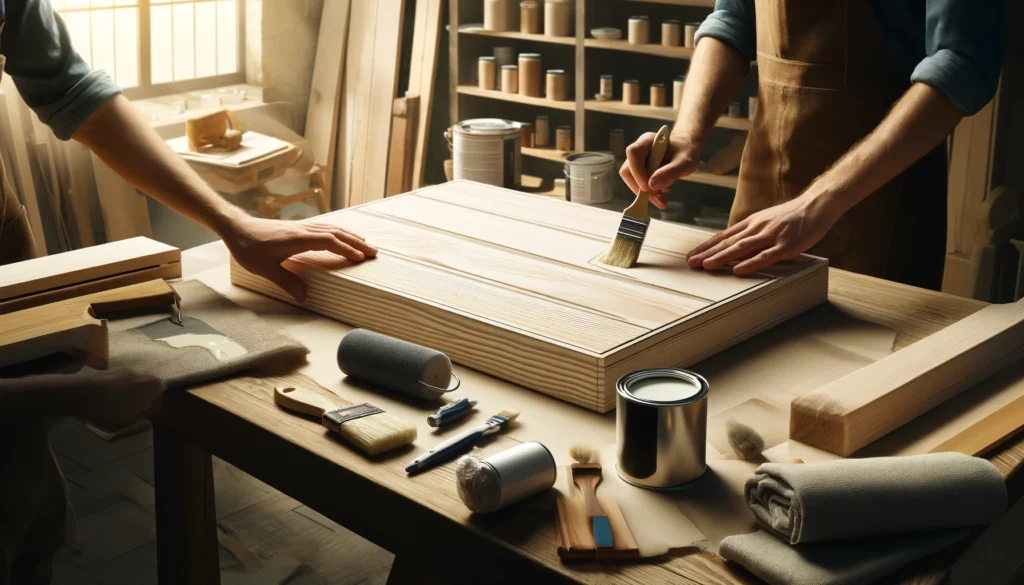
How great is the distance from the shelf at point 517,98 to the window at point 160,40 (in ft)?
4.14

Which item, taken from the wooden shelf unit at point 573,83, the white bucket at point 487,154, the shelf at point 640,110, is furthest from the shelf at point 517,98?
the white bucket at point 487,154

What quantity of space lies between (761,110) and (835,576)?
1442 mm

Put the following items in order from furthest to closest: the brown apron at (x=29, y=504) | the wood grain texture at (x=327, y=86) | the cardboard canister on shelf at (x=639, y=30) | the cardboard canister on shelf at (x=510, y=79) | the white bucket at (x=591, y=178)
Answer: the wood grain texture at (x=327, y=86)
the cardboard canister on shelf at (x=510, y=79)
the cardboard canister on shelf at (x=639, y=30)
the white bucket at (x=591, y=178)
the brown apron at (x=29, y=504)

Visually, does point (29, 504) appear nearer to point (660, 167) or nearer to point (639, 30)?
point (660, 167)

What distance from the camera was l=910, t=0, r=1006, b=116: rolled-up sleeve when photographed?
1618 millimetres

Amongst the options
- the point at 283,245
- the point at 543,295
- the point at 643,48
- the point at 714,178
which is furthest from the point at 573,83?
the point at 543,295

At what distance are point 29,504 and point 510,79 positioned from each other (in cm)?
332

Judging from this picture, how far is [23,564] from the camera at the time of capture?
1.52 meters

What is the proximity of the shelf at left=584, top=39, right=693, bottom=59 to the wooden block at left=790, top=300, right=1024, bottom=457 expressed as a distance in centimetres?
244

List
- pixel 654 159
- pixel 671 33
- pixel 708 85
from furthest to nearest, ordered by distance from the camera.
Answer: pixel 671 33 < pixel 708 85 < pixel 654 159

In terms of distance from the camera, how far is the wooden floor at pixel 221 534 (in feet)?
8.08

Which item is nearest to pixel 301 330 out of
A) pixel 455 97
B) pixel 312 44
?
pixel 455 97

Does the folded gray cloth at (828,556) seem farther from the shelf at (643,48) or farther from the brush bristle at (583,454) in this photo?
the shelf at (643,48)

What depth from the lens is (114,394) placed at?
47.0 inches
